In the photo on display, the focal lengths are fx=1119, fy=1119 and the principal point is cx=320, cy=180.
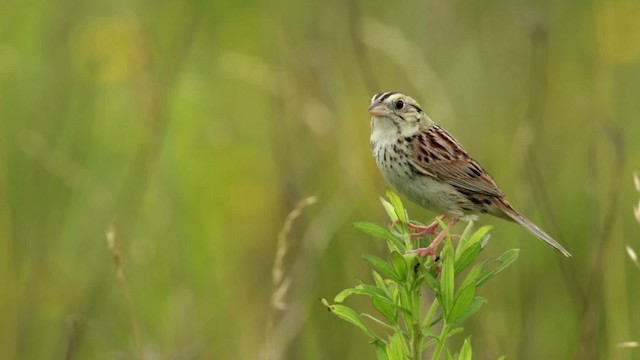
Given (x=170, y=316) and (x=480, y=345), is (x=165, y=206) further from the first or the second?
(x=480, y=345)

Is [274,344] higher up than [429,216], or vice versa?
[429,216]

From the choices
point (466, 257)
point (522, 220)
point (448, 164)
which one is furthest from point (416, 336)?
point (448, 164)

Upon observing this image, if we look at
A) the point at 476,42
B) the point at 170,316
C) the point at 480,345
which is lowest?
the point at 170,316

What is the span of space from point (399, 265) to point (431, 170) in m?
1.13

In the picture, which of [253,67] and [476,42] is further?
[476,42]

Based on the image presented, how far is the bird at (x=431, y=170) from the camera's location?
10.6ft

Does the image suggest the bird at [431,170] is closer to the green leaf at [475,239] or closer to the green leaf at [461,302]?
the green leaf at [475,239]

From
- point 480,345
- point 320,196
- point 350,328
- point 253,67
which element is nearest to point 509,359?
point 480,345

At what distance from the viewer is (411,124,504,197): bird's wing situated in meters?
3.26

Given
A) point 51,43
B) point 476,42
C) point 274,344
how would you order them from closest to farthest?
point 274,344, point 51,43, point 476,42

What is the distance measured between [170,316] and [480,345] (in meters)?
1.28

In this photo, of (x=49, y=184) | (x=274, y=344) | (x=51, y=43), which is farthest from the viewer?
(x=51, y=43)

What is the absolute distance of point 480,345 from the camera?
422 centimetres

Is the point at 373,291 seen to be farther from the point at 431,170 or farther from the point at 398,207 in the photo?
the point at 431,170
